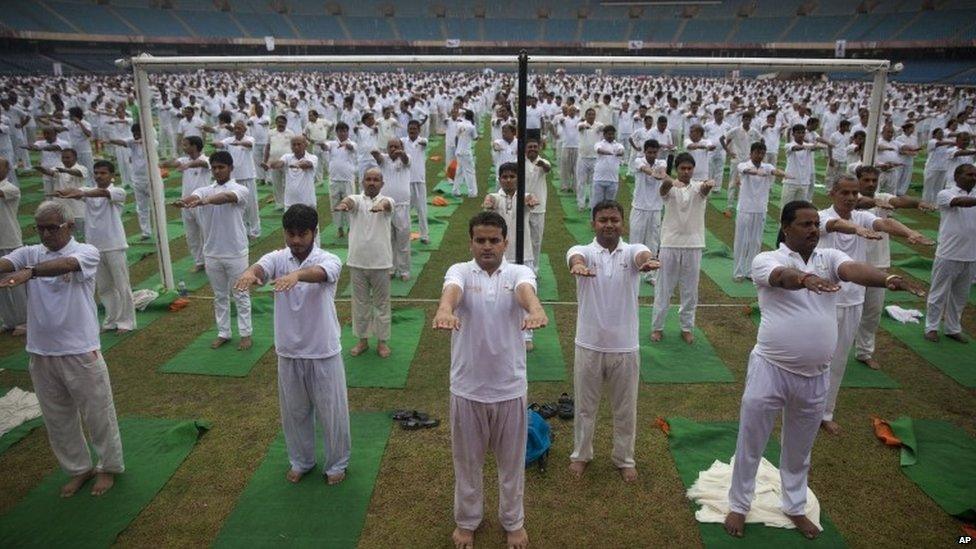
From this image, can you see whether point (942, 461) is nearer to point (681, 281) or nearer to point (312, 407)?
point (681, 281)

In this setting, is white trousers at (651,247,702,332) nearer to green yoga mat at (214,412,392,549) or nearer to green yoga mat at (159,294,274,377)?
green yoga mat at (214,412,392,549)

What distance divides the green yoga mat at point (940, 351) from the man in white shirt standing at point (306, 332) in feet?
22.0

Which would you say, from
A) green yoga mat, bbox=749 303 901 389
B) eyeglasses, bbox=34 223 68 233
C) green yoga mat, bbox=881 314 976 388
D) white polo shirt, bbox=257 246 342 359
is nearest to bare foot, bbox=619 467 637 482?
white polo shirt, bbox=257 246 342 359

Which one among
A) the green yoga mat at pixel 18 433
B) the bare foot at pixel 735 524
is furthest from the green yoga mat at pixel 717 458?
the green yoga mat at pixel 18 433

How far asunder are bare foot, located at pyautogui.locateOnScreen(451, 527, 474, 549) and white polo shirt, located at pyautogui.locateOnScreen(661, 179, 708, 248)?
4.64 meters

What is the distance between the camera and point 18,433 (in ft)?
19.6

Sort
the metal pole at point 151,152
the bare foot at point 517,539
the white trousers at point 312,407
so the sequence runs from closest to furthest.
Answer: the bare foot at point 517,539 → the white trousers at point 312,407 → the metal pole at point 151,152

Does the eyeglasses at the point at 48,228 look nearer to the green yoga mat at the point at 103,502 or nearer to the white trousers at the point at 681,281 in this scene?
the green yoga mat at the point at 103,502

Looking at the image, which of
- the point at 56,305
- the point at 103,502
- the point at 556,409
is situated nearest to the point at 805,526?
the point at 556,409

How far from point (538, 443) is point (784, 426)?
6.43ft

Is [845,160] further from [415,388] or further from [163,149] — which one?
[163,149]

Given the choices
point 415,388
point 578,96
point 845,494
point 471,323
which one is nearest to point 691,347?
point 845,494

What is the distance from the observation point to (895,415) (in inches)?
246

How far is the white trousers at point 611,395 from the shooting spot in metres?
4.96
